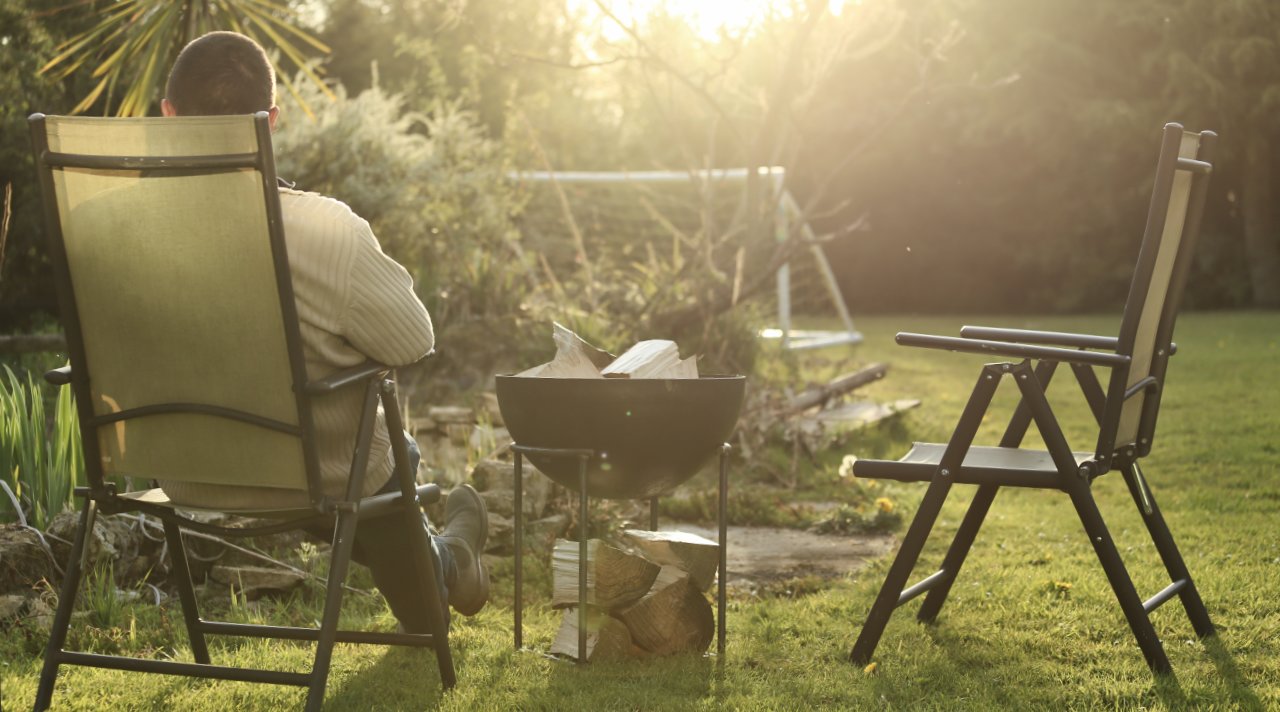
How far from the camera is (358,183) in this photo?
27.0ft

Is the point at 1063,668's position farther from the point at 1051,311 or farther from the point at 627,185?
the point at 1051,311

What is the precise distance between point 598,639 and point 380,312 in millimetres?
1082

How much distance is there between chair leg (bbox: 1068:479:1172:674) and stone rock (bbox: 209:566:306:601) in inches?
86.8

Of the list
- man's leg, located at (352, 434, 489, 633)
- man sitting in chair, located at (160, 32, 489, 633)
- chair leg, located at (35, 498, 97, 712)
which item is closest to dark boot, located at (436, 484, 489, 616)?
man's leg, located at (352, 434, 489, 633)

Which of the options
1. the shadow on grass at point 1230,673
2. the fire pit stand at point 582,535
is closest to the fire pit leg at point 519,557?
the fire pit stand at point 582,535

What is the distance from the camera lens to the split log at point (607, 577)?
3096 mm

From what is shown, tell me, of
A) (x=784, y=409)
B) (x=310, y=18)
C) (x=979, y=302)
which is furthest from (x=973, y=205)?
(x=784, y=409)

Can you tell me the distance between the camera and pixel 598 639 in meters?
3.08

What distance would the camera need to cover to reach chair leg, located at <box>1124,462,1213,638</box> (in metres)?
3.12

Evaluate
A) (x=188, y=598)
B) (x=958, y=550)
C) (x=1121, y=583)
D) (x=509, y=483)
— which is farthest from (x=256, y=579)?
(x=1121, y=583)

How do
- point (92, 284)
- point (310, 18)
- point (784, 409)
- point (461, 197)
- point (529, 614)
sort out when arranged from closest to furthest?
point (92, 284), point (529, 614), point (784, 409), point (461, 197), point (310, 18)

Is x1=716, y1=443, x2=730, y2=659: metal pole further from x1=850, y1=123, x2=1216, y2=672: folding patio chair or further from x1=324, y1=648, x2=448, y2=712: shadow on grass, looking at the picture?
x1=324, y1=648, x2=448, y2=712: shadow on grass

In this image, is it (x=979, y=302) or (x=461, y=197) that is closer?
(x=461, y=197)

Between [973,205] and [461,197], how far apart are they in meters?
14.9
